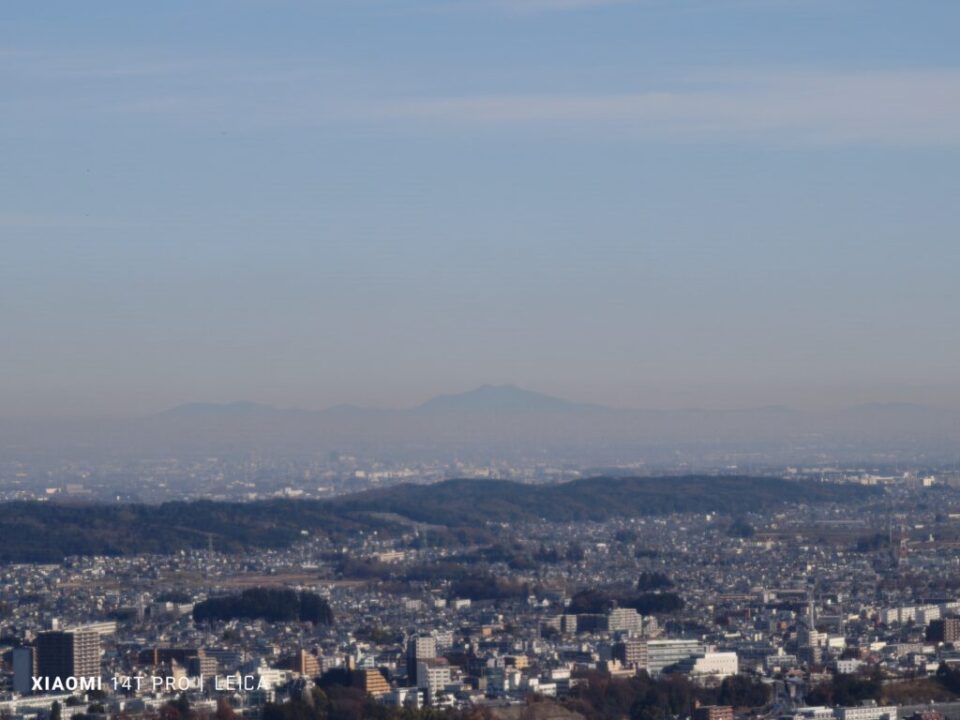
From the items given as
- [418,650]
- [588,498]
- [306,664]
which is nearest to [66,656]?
[306,664]

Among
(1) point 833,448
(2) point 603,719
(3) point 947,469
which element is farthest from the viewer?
(1) point 833,448

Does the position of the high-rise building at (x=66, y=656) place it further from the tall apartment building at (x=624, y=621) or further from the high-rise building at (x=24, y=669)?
the tall apartment building at (x=624, y=621)

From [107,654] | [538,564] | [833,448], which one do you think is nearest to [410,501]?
[538,564]

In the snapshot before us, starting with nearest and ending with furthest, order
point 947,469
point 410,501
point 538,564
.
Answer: point 538,564 < point 410,501 < point 947,469

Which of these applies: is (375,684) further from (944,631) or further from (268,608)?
(268,608)

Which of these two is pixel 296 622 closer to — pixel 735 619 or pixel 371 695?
pixel 735 619

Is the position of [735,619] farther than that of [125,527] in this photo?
No

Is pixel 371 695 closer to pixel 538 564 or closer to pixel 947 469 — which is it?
pixel 538 564
